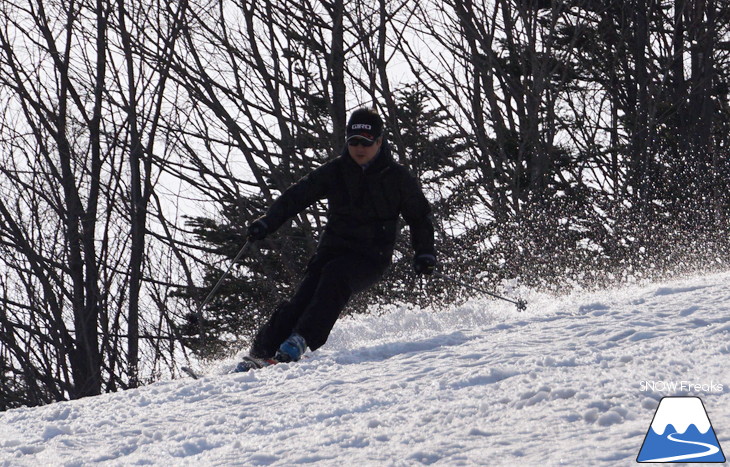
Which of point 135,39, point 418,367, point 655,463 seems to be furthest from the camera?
point 135,39

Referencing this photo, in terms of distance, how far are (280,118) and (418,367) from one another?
36.4 ft

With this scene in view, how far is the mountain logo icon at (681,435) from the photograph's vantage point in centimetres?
257

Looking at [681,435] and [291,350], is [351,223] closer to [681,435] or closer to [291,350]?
[291,350]

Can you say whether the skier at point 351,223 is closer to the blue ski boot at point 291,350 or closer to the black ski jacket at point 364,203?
the black ski jacket at point 364,203

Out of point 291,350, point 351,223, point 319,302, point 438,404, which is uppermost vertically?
point 351,223

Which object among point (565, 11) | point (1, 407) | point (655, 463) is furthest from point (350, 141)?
point (1, 407)

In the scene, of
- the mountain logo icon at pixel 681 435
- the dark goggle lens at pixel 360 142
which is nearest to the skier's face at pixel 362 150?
the dark goggle lens at pixel 360 142

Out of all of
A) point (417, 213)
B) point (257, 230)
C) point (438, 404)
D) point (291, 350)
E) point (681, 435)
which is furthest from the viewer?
point (417, 213)

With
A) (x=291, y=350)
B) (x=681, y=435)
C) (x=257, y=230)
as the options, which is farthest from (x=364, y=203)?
(x=681, y=435)

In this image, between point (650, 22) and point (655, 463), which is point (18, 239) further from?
point (655, 463)

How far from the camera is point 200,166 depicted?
49.9 ft

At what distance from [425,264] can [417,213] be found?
1.00ft

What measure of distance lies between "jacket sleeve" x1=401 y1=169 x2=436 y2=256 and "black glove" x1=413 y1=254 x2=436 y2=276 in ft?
0.14

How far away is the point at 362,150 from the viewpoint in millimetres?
5504
